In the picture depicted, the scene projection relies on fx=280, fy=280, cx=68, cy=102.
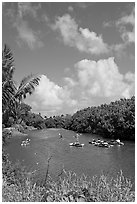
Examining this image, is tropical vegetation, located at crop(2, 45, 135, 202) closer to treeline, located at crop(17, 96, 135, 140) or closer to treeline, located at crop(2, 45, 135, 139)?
treeline, located at crop(2, 45, 135, 139)

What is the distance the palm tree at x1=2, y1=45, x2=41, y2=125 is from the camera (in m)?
4.46

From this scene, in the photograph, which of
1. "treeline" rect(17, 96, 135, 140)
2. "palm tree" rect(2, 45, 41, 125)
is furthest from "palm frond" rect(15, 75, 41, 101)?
"treeline" rect(17, 96, 135, 140)

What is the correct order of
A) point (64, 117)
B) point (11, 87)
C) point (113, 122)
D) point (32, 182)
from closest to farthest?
1. point (32, 182)
2. point (11, 87)
3. point (113, 122)
4. point (64, 117)

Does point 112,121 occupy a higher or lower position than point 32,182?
higher

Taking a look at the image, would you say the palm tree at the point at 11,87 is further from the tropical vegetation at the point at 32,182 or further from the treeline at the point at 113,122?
the treeline at the point at 113,122

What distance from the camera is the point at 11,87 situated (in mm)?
4723

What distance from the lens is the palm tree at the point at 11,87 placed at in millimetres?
4461

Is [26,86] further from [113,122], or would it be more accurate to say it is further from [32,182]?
[113,122]

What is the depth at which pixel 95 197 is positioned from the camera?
2.36 m

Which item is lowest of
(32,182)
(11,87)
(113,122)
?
(32,182)

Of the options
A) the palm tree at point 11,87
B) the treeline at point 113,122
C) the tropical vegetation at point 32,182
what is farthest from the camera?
the treeline at point 113,122

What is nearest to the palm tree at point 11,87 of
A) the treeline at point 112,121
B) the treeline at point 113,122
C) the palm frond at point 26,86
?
the palm frond at point 26,86

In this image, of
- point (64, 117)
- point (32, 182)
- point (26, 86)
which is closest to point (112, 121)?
point (64, 117)

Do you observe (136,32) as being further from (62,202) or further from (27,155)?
(27,155)
